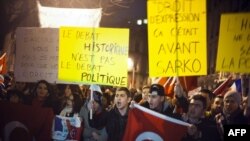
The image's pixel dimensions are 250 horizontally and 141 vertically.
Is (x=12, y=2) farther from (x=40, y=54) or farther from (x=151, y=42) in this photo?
(x=151, y=42)

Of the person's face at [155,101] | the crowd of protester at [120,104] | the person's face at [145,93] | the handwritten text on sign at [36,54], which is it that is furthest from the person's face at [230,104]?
the handwritten text on sign at [36,54]

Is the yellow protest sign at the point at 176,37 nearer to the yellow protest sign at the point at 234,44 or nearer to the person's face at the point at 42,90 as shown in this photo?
the yellow protest sign at the point at 234,44

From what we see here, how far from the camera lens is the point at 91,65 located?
16.8ft

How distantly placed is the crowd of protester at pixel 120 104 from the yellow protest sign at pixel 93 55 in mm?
186

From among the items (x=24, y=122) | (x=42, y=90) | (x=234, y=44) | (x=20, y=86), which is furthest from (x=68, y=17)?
(x=234, y=44)

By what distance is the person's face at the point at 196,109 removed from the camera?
15.7 ft

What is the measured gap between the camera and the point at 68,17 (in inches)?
208

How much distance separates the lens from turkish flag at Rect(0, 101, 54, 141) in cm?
536

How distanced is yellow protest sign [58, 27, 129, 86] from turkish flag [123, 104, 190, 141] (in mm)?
461

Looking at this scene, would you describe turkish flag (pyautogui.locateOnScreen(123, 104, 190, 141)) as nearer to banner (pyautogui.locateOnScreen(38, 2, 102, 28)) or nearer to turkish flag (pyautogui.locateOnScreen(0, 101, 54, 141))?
turkish flag (pyautogui.locateOnScreen(0, 101, 54, 141))

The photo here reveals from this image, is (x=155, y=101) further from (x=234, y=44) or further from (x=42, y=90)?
(x=42, y=90)

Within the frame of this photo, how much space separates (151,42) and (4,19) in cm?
197

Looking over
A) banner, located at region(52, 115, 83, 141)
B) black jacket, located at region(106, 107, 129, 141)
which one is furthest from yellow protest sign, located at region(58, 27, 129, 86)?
banner, located at region(52, 115, 83, 141)

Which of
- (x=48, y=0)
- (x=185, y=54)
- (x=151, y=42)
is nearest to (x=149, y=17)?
(x=151, y=42)
